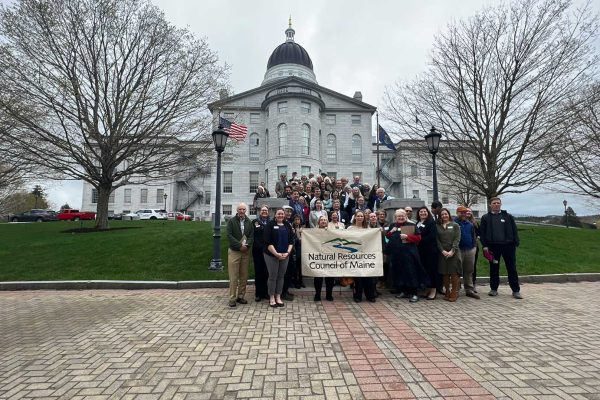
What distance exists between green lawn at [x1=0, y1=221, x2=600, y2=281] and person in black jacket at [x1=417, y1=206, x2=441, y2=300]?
327 centimetres

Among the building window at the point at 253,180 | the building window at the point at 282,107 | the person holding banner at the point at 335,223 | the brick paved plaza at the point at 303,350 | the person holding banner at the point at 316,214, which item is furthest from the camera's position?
the building window at the point at 253,180

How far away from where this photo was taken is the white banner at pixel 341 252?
696 cm

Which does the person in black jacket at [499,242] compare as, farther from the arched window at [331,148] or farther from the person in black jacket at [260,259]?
the arched window at [331,148]

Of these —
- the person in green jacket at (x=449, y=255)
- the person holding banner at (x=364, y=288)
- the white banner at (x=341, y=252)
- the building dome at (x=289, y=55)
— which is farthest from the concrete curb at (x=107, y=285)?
the building dome at (x=289, y=55)

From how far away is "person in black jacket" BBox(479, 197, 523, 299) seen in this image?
7.30 metres

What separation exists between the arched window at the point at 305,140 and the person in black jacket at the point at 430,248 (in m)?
34.0

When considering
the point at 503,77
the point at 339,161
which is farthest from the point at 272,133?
the point at 503,77

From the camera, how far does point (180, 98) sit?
16.5 m

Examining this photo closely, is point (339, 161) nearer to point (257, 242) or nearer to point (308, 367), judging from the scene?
point (257, 242)

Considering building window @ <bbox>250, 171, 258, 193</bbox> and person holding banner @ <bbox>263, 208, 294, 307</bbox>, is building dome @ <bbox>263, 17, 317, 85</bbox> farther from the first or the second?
person holding banner @ <bbox>263, 208, 294, 307</bbox>

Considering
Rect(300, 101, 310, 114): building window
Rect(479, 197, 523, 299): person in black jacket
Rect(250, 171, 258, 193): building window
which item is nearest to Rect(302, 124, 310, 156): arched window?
Rect(300, 101, 310, 114): building window

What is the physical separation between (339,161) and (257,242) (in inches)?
1548

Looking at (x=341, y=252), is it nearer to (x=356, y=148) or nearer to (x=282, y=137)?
(x=282, y=137)

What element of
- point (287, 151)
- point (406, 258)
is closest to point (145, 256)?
point (406, 258)
